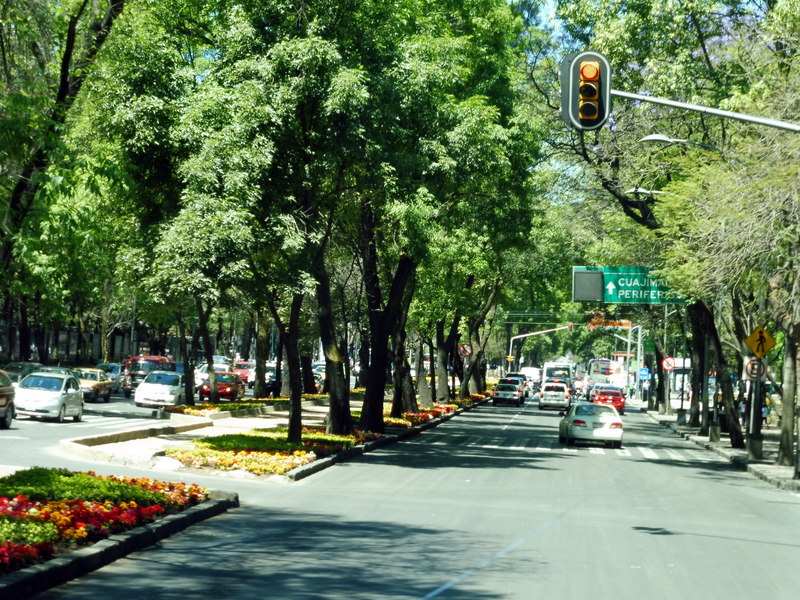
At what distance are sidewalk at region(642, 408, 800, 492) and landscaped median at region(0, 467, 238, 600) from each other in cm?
1359

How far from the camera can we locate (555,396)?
2687 inches

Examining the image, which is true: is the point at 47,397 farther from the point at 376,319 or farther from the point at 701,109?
the point at 701,109

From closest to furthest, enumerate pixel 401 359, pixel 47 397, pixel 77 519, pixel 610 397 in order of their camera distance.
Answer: pixel 77 519
pixel 47 397
pixel 401 359
pixel 610 397

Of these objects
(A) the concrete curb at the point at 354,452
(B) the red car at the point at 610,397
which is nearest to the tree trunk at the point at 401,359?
(A) the concrete curb at the point at 354,452

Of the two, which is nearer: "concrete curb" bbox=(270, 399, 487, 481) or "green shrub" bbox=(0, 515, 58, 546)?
"green shrub" bbox=(0, 515, 58, 546)

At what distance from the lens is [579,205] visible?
38750mm

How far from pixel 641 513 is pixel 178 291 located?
9782 millimetres

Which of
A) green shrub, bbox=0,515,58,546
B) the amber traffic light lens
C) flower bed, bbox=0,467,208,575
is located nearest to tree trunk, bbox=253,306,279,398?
flower bed, bbox=0,467,208,575

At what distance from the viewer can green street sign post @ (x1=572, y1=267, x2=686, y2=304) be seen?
31.8 m

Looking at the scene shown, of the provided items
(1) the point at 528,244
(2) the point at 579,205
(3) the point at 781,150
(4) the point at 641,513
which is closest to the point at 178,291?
(4) the point at 641,513

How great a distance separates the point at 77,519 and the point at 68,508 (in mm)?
368

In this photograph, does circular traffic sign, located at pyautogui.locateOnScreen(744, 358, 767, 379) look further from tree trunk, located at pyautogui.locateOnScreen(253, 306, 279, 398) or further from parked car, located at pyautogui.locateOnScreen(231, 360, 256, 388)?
parked car, located at pyautogui.locateOnScreen(231, 360, 256, 388)

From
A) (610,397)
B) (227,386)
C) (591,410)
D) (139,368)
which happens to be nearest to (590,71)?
(591,410)

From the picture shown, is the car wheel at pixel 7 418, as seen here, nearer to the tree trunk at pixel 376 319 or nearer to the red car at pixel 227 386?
the tree trunk at pixel 376 319
